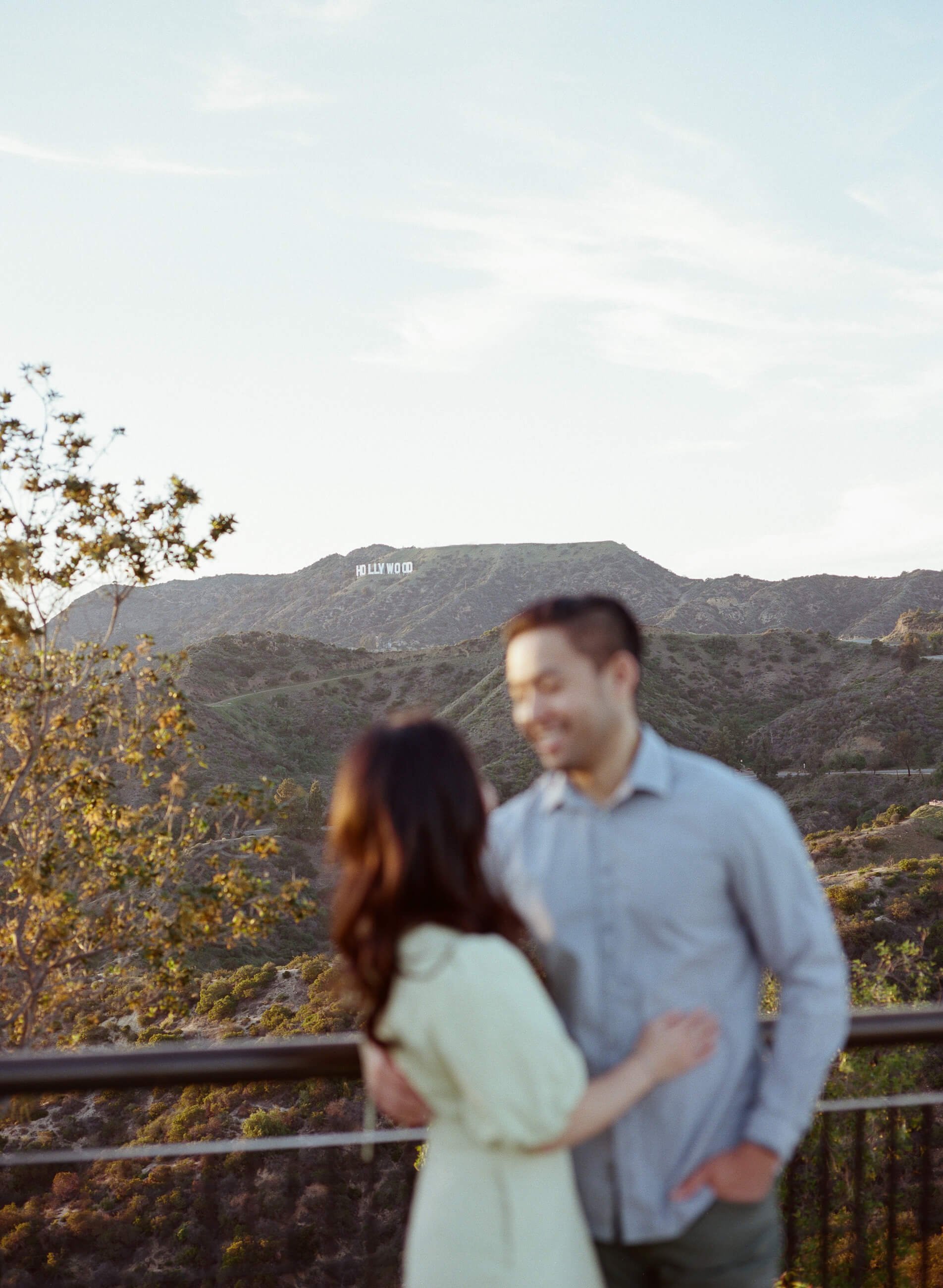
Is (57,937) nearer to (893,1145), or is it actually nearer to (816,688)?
(893,1145)

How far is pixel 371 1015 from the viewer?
1.33m

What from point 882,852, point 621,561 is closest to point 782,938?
point 882,852

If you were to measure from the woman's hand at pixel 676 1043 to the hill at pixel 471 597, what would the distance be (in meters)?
76.8

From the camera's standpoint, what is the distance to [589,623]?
4.91 ft

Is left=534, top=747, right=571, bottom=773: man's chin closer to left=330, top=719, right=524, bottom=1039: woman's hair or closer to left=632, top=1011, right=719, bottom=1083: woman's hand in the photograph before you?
left=330, top=719, right=524, bottom=1039: woman's hair

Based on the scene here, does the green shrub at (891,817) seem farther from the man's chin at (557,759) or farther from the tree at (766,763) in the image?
the man's chin at (557,759)

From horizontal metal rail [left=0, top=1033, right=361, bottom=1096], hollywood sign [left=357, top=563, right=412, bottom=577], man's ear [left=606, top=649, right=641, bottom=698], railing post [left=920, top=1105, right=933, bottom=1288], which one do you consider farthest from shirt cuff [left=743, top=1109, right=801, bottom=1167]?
hollywood sign [left=357, top=563, right=412, bottom=577]

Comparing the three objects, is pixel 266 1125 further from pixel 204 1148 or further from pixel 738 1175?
pixel 738 1175

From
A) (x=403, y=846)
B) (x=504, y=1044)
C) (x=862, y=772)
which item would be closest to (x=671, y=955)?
(x=504, y=1044)

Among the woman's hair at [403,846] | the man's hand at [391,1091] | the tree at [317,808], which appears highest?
the woman's hair at [403,846]

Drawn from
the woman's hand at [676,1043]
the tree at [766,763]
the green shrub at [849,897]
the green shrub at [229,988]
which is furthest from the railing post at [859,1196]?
the tree at [766,763]

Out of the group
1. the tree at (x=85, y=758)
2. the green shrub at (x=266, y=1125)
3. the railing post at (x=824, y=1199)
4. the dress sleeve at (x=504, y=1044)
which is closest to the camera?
the dress sleeve at (x=504, y=1044)

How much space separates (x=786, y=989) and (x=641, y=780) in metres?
Result: 0.37

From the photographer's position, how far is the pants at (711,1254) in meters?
1.52
